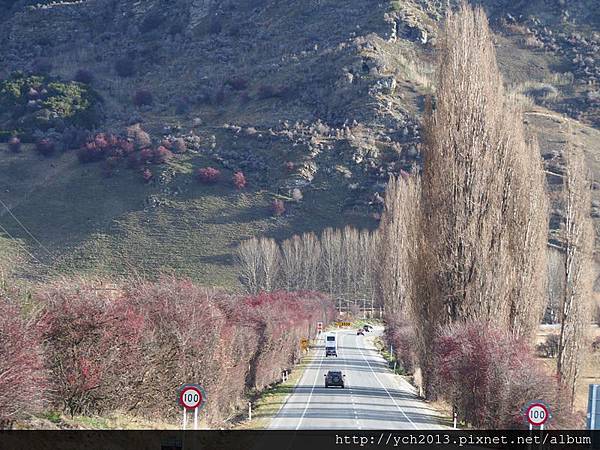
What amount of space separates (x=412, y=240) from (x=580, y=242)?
292 inches

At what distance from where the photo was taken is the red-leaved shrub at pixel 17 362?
15.9m

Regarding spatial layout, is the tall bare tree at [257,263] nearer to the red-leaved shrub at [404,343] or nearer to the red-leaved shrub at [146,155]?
the red-leaved shrub at [146,155]

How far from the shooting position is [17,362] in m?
16.1

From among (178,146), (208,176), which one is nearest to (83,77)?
(178,146)

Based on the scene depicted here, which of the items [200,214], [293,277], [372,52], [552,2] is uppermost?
[552,2]

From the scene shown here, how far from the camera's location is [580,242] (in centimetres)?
3950

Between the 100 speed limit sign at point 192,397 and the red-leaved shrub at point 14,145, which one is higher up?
the red-leaved shrub at point 14,145

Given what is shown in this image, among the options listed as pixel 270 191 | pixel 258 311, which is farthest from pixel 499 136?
pixel 270 191

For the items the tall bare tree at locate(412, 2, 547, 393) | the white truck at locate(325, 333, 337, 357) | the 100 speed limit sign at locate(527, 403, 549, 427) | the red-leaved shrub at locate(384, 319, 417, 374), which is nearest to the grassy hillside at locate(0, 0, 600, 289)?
the white truck at locate(325, 333, 337, 357)

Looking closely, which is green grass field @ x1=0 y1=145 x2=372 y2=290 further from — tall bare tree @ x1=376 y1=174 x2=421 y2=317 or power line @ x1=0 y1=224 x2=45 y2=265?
tall bare tree @ x1=376 y1=174 x2=421 y2=317

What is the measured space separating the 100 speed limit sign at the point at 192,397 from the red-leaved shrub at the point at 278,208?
88.2 metres

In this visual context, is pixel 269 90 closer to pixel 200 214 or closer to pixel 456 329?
pixel 200 214

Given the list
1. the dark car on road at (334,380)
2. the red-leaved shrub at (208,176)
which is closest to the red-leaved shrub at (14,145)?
the red-leaved shrub at (208,176)

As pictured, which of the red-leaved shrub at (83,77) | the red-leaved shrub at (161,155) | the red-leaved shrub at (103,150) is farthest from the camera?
the red-leaved shrub at (83,77)
